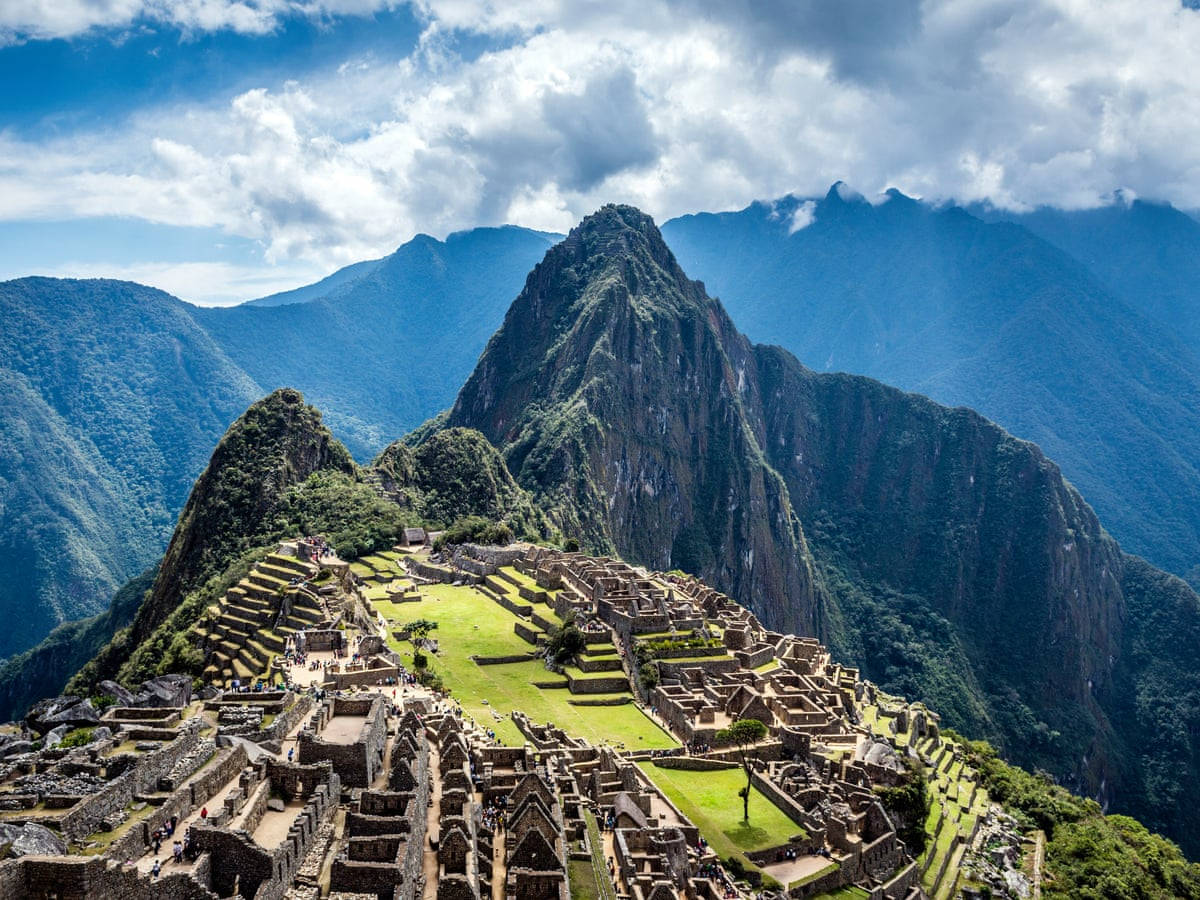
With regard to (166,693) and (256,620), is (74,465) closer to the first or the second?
(256,620)

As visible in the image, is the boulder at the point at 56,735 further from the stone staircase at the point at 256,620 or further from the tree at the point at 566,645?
the tree at the point at 566,645

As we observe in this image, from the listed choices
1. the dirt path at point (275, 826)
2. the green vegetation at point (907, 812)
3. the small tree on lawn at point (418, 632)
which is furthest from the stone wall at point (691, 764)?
the dirt path at point (275, 826)

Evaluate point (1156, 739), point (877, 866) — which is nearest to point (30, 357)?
point (877, 866)

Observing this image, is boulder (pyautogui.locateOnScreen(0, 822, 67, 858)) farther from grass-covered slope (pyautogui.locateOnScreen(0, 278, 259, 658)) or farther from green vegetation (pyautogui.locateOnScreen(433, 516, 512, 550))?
grass-covered slope (pyautogui.locateOnScreen(0, 278, 259, 658))

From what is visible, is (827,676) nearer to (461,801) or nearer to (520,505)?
(461,801)

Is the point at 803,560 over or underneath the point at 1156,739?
over
